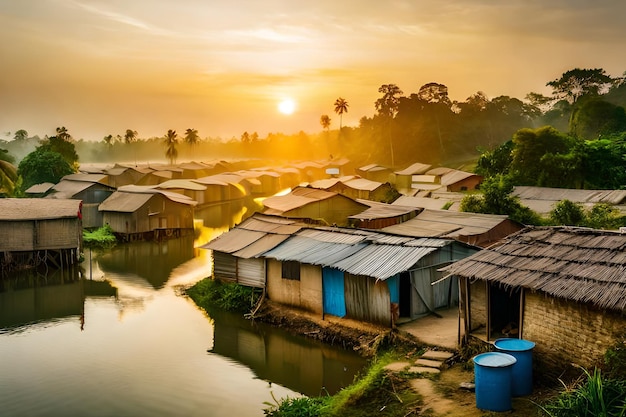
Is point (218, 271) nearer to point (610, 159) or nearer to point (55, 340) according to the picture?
point (55, 340)

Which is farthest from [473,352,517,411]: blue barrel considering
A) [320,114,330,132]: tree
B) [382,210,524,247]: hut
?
[320,114,330,132]: tree

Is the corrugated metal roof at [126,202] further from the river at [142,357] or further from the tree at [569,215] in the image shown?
the tree at [569,215]

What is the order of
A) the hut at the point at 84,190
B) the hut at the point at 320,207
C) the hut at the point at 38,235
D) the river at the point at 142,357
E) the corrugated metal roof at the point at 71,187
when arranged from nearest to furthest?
the river at the point at 142,357 → the hut at the point at 38,235 → the hut at the point at 320,207 → the hut at the point at 84,190 → the corrugated metal roof at the point at 71,187

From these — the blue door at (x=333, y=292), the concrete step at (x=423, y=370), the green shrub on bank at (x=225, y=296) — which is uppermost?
the blue door at (x=333, y=292)

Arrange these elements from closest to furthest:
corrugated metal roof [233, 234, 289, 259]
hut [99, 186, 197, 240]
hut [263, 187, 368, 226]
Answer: corrugated metal roof [233, 234, 289, 259], hut [263, 187, 368, 226], hut [99, 186, 197, 240]

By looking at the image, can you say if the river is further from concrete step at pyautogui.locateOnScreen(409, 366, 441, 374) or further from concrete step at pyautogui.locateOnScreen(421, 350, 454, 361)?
concrete step at pyautogui.locateOnScreen(409, 366, 441, 374)

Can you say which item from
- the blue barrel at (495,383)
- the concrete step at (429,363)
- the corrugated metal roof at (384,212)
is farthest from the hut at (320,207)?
the blue barrel at (495,383)

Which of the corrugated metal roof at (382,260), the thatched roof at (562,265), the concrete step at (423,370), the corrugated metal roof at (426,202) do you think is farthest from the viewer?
the corrugated metal roof at (426,202)
